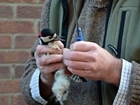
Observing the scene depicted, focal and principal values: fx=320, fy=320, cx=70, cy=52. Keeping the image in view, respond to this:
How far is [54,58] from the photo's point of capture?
87cm

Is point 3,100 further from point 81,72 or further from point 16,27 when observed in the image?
point 81,72

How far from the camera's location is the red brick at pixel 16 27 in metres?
1.67

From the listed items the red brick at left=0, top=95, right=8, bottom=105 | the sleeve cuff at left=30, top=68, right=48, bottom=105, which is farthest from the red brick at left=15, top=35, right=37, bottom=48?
the sleeve cuff at left=30, top=68, right=48, bottom=105

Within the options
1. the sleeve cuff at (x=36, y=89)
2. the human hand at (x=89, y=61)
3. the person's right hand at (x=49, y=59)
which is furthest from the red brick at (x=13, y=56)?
the human hand at (x=89, y=61)

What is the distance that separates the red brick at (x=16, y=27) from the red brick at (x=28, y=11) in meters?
0.04

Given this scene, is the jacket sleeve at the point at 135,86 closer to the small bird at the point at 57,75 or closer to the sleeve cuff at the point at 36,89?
the small bird at the point at 57,75

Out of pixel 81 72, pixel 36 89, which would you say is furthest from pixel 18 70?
pixel 81 72

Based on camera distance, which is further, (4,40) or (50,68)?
(4,40)

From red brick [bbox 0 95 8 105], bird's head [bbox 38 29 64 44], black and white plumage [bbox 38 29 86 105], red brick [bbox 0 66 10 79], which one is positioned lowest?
red brick [bbox 0 95 8 105]

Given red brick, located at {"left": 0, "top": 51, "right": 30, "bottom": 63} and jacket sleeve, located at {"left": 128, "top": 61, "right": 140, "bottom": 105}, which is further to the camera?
red brick, located at {"left": 0, "top": 51, "right": 30, "bottom": 63}

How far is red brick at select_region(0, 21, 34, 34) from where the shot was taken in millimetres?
1666

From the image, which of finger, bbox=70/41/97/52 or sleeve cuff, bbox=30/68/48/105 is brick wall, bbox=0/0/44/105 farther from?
finger, bbox=70/41/97/52

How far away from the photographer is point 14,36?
1.68 m

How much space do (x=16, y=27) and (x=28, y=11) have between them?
0.34 ft
